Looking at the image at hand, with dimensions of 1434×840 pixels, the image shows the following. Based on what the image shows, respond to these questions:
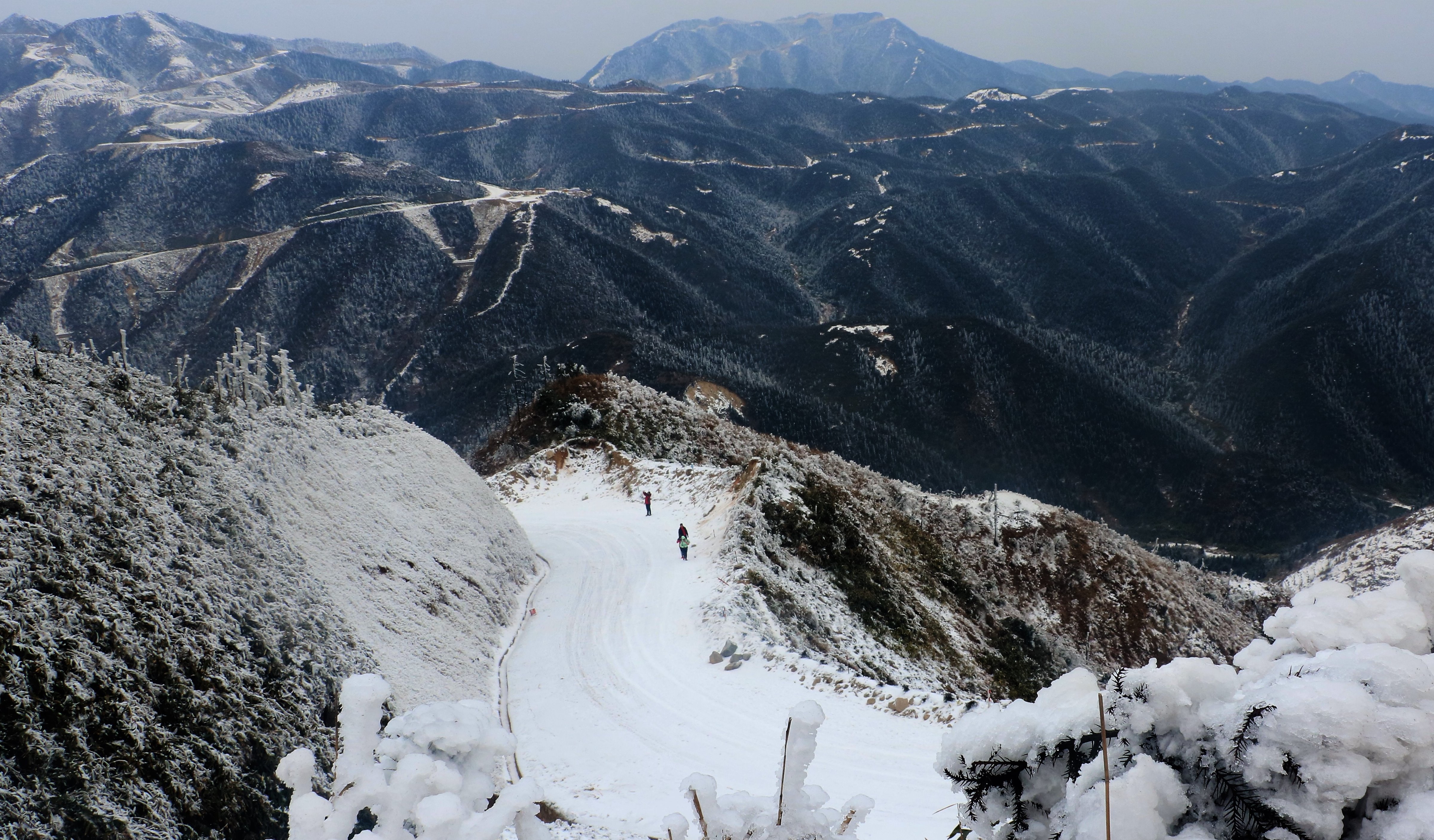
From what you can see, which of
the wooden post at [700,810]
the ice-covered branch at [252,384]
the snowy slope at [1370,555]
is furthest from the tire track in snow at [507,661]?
the snowy slope at [1370,555]

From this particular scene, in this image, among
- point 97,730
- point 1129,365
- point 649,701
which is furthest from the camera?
point 1129,365

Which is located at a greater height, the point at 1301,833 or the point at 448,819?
the point at 1301,833

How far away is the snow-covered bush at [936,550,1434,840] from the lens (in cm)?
289

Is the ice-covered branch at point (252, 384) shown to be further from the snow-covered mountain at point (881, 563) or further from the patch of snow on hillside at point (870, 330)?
the patch of snow on hillside at point (870, 330)

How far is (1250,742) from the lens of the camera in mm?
3145

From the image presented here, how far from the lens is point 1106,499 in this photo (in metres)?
121

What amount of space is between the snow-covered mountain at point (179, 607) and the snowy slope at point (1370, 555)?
79901 mm

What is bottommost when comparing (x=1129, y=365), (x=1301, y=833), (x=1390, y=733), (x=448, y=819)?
(x=1129, y=365)

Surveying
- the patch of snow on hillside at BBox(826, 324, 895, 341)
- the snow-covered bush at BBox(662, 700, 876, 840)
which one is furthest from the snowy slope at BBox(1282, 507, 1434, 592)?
the snow-covered bush at BBox(662, 700, 876, 840)

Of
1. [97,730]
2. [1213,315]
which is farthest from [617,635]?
[1213,315]

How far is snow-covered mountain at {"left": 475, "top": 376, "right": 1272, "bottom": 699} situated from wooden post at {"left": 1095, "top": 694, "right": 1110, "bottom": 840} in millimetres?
13427

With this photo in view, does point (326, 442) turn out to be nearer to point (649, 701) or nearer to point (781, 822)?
point (649, 701)

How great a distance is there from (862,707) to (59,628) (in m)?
14.6

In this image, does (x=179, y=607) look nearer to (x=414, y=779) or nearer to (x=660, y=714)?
(x=660, y=714)
